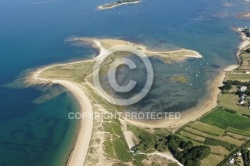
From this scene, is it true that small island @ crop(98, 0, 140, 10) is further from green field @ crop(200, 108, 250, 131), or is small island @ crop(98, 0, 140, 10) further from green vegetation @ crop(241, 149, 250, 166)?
green vegetation @ crop(241, 149, 250, 166)

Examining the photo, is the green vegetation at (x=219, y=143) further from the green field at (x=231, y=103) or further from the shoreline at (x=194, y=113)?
the green field at (x=231, y=103)

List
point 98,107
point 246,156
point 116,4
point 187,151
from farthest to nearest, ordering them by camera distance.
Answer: point 116,4 → point 98,107 → point 187,151 → point 246,156

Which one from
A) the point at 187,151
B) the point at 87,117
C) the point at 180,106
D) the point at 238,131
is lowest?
the point at 238,131

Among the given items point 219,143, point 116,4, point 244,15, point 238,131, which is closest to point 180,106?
point 238,131

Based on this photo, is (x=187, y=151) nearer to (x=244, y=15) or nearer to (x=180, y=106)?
(x=180, y=106)

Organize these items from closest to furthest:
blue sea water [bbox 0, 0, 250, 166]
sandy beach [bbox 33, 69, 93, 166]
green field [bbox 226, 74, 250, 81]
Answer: sandy beach [bbox 33, 69, 93, 166], blue sea water [bbox 0, 0, 250, 166], green field [bbox 226, 74, 250, 81]

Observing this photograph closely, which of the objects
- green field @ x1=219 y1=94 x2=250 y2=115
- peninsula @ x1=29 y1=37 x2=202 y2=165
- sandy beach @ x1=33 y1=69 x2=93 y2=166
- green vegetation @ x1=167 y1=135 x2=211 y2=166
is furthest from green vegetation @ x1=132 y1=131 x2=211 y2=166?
green field @ x1=219 y1=94 x2=250 y2=115
